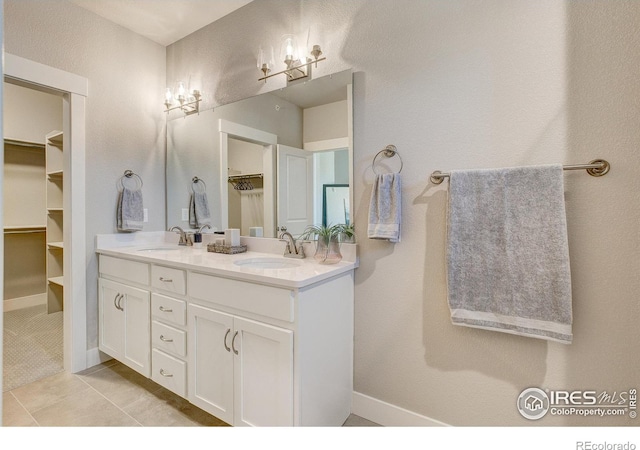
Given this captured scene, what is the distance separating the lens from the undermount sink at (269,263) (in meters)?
1.84

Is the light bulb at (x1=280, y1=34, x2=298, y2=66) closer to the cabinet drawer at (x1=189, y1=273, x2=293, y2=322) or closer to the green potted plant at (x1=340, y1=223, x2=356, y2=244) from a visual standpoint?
the green potted plant at (x1=340, y1=223, x2=356, y2=244)

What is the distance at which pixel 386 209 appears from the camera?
1.60 m

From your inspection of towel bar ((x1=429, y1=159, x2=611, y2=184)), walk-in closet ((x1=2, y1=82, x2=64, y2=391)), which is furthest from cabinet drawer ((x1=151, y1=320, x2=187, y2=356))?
towel bar ((x1=429, y1=159, x2=611, y2=184))

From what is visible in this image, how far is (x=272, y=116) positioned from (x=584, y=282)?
180cm

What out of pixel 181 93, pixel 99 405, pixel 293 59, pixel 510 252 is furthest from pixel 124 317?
pixel 510 252

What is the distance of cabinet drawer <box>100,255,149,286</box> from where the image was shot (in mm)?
1958

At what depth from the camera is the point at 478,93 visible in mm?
1453

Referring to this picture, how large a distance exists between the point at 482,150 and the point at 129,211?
238 centimetres

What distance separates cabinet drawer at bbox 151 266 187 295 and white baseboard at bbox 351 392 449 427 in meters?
1.10

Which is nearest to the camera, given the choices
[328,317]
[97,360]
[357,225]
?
[328,317]

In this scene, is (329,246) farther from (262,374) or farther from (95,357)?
(95,357)

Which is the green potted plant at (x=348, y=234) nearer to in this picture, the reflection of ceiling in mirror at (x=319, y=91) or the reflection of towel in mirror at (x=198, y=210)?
the reflection of ceiling in mirror at (x=319, y=91)

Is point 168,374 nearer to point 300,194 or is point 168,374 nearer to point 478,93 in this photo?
point 300,194

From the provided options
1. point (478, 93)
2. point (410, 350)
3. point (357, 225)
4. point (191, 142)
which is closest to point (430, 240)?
point (357, 225)
